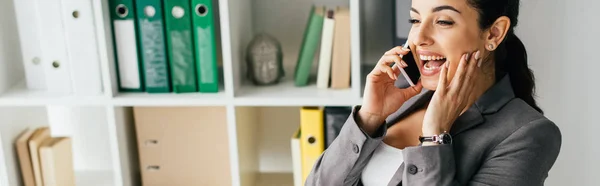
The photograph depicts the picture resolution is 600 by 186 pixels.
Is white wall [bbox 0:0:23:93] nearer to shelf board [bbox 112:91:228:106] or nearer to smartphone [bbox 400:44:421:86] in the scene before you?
shelf board [bbox 112:91:228:106]

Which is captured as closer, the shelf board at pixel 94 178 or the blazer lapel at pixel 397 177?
the blazer lapel at pixel 397 177

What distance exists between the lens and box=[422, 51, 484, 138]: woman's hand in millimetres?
1285

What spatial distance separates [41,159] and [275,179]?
730mm

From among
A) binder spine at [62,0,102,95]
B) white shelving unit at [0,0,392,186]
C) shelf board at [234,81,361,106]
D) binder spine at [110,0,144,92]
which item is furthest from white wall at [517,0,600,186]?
Result: binder spine at [62,0,102,95]

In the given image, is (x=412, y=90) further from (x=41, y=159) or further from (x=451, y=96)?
(x=41, y=159)

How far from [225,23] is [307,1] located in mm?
401

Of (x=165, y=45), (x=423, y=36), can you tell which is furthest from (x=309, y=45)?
(x=423, y=36)

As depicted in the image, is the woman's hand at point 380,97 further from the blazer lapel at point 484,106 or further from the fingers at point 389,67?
the blazer lapel at point 484,106

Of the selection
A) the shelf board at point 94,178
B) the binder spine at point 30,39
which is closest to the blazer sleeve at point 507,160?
the binder spine at point 30,39

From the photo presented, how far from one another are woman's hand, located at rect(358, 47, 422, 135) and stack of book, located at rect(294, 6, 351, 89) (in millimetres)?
617

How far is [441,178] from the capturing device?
4.33ft

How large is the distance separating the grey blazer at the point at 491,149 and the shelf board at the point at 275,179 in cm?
106

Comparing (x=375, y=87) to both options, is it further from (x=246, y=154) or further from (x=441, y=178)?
(x=246, y=154)

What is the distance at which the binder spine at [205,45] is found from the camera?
2.06 m
